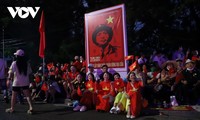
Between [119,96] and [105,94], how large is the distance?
0.68 m

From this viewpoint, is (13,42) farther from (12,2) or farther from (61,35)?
(61,35)

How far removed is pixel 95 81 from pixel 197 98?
3.05 metres

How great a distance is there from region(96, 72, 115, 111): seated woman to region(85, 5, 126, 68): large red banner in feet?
3.01

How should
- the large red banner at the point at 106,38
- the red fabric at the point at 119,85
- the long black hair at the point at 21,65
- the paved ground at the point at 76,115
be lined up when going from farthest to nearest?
the large red banner at the point at 106,38 < the long black hair at the point at 21,65 < the red fabric at the point at 119,85 < the paved ground at the point at 76,115

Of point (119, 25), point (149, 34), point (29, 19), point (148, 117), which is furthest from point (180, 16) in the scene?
point (29, 19)

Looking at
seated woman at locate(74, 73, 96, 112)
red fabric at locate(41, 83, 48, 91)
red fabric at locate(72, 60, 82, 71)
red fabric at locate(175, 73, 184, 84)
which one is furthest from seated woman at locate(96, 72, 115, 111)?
red fabric at locate(72, 60, 82, 71)

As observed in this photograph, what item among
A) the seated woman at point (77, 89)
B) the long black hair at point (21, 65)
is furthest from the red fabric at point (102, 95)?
the long black hair at point (21, 65)

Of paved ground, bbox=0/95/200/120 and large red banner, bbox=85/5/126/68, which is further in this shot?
large red banner, bbox=85/5/126/68

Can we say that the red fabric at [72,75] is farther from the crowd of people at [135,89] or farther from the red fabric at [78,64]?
the red fabric at [78,64]

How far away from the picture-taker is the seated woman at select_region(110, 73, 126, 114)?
934 centimetres

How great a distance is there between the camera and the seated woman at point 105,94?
9828mm

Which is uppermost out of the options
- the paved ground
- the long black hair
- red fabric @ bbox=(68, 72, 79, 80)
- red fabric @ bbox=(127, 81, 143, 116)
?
the long black hair

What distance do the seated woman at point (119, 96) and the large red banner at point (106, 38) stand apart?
38.0 inches

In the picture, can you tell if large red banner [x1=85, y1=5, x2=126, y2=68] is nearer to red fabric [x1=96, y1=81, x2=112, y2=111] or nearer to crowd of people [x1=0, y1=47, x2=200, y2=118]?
crowd of people [x1=0, y1=47, x2=200, y2=118]
